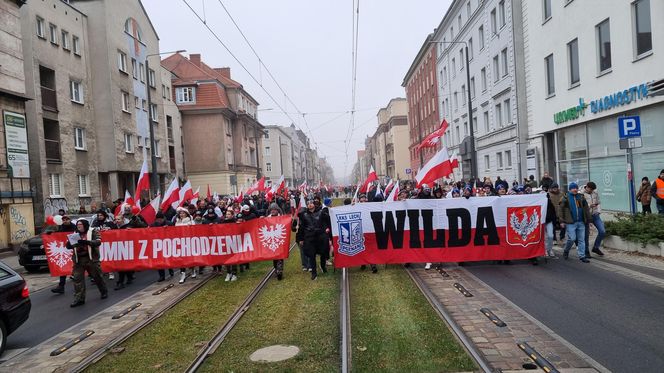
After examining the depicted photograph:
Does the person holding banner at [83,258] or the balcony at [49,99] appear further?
the balcony at [49,99]

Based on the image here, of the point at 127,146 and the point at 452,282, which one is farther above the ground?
the point at 127,146

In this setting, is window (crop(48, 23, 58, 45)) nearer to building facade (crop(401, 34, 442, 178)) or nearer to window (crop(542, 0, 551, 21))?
window (crop(542, 0, 551, 21))

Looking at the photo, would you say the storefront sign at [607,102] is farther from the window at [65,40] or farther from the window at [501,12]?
the window at [65,40]

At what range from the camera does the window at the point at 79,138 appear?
27.3 metres

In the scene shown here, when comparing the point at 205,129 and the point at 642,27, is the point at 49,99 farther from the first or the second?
the point at 205,129

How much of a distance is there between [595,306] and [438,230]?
4.54m

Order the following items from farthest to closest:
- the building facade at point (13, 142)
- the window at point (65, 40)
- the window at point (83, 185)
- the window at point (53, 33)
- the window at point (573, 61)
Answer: the window at point (83, 185) < the window at point (65, 40) < the window at point (53, 33) < the window at point (573, 61) < the building facade at point (13, 142)

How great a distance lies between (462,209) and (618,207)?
1008cm

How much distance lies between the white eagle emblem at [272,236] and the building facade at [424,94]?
34.0 metres

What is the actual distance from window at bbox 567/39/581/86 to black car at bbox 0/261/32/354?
67.3 ft

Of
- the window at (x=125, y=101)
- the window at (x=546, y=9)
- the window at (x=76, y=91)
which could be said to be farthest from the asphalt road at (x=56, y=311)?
the window at (x=125, y=101)

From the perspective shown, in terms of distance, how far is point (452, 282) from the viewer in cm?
971

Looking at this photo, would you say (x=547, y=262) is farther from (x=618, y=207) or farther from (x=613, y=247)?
(x=618, y=207)

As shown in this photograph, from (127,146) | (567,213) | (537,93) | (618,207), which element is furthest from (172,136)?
(567,213)
